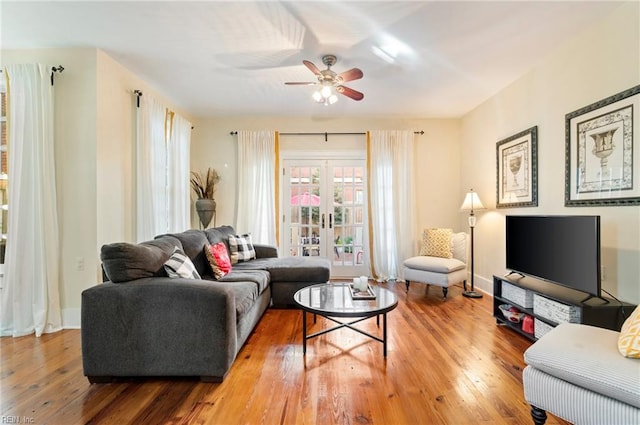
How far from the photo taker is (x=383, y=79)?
3.55 metres

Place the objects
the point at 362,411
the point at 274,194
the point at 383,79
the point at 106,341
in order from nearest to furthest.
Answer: the point at 362,411 < the point at 106,341 < the point at 383,79 < the point at 274,194

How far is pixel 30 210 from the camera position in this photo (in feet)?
9.36

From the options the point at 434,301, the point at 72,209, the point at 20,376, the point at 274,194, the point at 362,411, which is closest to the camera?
the point at 362,411

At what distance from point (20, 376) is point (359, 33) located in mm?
3713

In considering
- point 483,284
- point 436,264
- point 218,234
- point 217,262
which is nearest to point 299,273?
point 217,262

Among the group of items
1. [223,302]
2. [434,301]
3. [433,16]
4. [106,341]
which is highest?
[433,16]

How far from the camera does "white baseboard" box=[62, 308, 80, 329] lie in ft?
9.77

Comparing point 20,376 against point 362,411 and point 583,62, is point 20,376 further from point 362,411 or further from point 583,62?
point 583,62

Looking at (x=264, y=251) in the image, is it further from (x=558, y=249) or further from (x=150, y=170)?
(x=558, y=249)

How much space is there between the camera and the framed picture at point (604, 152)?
226cm

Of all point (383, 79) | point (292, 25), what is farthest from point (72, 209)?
point (383, 79)

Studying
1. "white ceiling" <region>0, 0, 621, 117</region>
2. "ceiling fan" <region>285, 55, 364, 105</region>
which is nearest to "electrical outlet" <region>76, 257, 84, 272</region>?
"white ceiling" <region>0, 0, 621, 117</region>

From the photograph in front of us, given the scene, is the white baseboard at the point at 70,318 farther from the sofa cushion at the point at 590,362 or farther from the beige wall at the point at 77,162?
the sofa cushion at the point at 590,362

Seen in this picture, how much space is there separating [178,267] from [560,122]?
12.4ft
